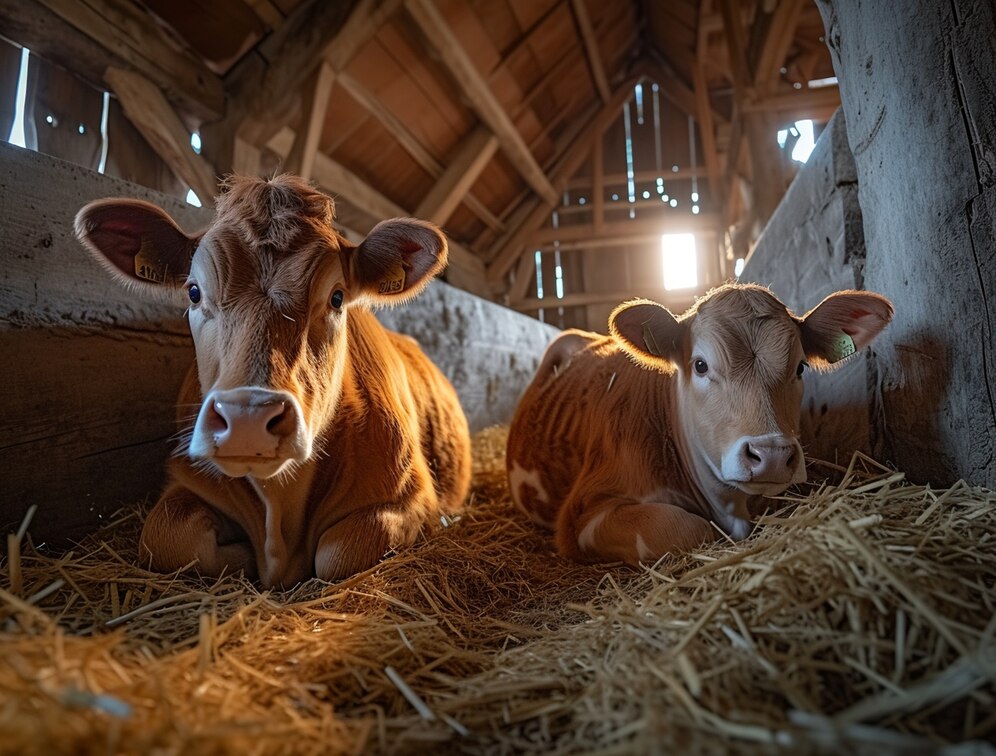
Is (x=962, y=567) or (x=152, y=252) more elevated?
(x=152, y=252)

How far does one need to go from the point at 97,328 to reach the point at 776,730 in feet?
9.05

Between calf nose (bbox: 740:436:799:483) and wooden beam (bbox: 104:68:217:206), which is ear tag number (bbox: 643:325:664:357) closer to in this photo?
calf nose (bbox: 740:436:799:483)

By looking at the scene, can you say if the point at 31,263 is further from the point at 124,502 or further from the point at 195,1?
the point at 195,1

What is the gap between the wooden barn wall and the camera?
1898 mm

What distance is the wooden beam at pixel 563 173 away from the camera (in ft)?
38.3

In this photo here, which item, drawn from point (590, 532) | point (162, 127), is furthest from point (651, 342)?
point (162, 127)

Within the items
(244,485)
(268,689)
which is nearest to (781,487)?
(268,689)

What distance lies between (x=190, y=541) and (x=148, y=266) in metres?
1.04

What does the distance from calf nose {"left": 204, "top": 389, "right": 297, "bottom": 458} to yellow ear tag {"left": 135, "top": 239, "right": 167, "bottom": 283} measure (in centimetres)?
84

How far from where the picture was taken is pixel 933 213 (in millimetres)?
2014

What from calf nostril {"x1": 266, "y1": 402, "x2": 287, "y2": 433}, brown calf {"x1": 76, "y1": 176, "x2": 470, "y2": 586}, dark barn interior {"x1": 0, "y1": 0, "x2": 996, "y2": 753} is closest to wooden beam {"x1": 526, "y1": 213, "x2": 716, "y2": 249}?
dark barn interior {"x1": 0, "y1": 0, "x2": 996, "y2": 753}

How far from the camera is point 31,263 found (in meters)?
2.34

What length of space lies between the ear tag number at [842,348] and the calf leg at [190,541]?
92.7 inches

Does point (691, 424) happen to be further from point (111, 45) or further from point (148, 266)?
point (111, 45)
